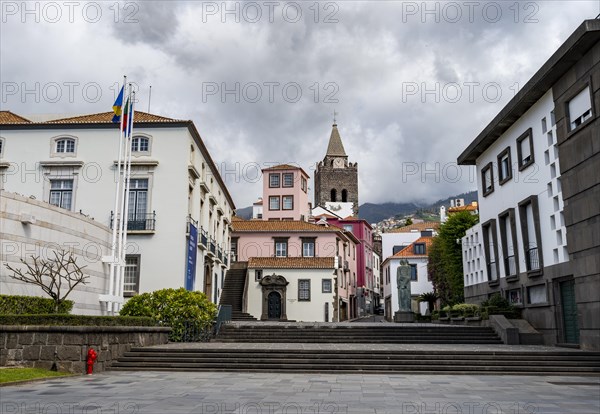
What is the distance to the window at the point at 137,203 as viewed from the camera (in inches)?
1057

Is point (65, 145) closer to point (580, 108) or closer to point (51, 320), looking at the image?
point (51, 320)

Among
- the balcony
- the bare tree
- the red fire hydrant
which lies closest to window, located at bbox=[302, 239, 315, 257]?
the balcony

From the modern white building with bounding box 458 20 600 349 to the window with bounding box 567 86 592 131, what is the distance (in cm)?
3

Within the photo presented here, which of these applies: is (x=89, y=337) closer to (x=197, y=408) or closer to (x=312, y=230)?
(x=197, y=408)

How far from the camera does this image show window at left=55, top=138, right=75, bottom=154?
27547 mm

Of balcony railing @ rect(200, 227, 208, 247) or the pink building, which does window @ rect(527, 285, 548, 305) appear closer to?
balcony railing @ rect(200, 227, 208, 247)

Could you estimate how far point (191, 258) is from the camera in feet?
89.7

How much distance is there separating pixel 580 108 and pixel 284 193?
3940 centimetres

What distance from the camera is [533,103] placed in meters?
22.1

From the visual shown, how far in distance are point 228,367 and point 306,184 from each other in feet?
140

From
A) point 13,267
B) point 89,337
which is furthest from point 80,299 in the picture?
point 89,337

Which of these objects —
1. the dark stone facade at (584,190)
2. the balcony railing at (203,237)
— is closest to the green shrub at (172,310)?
the balcony railing at (203,237)

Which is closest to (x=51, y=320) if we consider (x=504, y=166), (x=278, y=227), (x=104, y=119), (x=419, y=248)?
(x=104, y=119)

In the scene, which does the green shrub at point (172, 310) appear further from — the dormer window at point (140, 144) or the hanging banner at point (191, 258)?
the dormer window at point (140, 144)
